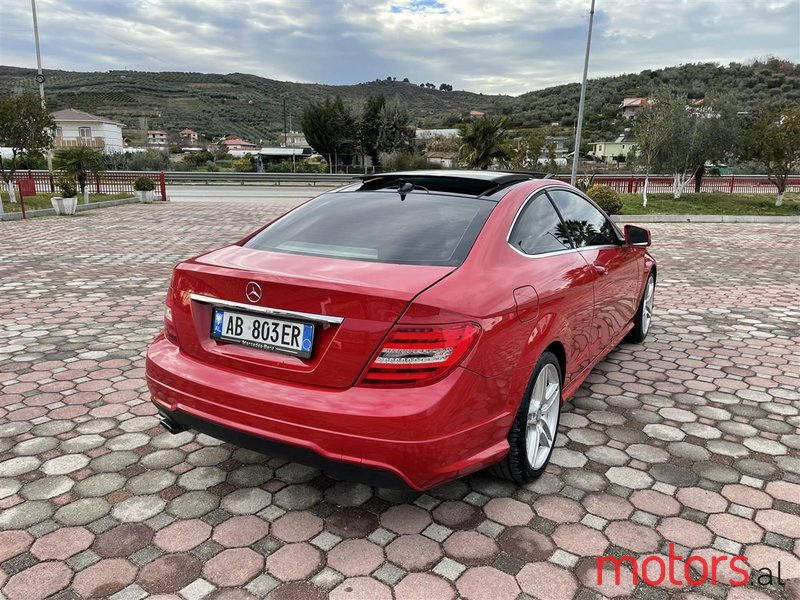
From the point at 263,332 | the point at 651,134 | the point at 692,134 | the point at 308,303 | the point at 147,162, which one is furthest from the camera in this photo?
the point at 147,162

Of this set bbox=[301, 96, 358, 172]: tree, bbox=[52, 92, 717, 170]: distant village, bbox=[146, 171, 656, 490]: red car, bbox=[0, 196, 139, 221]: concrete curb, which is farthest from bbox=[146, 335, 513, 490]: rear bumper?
bbox=[301, 96, 358, 172]: tree

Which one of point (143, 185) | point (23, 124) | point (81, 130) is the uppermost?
point (81, 130)

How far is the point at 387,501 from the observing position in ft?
8.93

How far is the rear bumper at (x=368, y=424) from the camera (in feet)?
6.86

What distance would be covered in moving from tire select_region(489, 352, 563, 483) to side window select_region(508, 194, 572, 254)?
1.93ft

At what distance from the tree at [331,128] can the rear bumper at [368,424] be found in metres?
49.9

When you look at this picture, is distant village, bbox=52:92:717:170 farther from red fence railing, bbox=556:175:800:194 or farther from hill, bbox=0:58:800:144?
red fence railing, bbox=556:175:800:194

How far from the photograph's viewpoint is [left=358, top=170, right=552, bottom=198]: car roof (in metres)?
3.16

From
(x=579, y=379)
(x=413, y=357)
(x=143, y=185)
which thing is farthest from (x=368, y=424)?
(x=143, y=185)

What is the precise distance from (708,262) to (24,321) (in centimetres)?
1057

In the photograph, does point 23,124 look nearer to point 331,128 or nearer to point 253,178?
point 253,178

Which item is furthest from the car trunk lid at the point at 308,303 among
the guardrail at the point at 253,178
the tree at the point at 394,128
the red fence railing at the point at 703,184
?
the tree at the point at 394,128

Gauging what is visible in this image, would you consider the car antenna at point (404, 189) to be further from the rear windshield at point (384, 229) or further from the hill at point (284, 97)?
the hill at point (284, 97)

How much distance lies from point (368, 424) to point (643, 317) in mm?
4013
